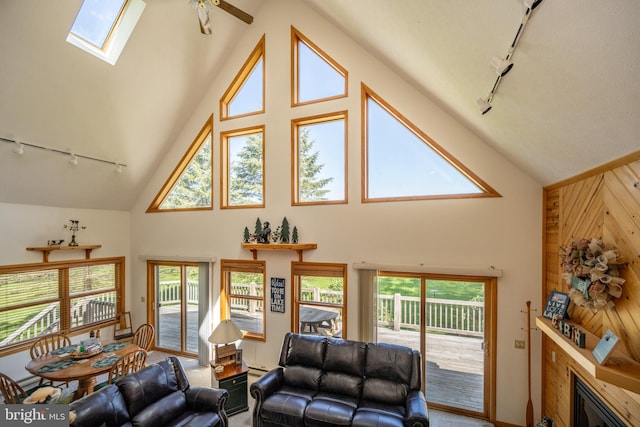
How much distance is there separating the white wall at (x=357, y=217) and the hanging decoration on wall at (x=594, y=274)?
63.6 inches

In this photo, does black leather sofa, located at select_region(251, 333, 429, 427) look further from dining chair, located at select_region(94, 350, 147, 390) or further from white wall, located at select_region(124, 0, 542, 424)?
dining chair, located at select_region(94, 350, 147, 390)

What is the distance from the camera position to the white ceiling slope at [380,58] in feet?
5.45

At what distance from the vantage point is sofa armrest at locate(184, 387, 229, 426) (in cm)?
356

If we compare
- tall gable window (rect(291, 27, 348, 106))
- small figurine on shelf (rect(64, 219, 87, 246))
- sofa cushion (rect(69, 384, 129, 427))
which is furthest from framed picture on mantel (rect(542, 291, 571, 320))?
small figurine on shelf (rect(64, 219, 87, 246))

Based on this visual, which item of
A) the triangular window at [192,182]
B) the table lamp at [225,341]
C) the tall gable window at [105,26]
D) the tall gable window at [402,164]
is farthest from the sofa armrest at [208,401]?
the tall gable window at [105,26]

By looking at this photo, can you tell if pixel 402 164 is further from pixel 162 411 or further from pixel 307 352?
pixel 162 411

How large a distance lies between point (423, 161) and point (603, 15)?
3.34 m

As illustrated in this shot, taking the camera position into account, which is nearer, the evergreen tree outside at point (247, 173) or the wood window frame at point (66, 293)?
the wood window frame at point (66, 293)

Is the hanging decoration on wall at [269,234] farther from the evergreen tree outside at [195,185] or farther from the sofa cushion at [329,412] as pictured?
the sofa cushion at [329,412]

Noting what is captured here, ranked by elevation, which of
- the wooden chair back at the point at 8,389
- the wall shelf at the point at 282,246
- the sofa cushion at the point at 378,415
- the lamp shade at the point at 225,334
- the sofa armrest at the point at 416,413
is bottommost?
the sofa cushion at the point at 378,415

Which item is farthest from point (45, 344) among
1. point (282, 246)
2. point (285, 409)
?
point (285, 409)

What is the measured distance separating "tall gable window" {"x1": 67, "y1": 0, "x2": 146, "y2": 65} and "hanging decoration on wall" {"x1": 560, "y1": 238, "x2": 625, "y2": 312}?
240 inches

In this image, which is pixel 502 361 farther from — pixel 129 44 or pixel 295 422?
pixel 129 44

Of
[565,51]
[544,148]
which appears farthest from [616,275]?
[565,51]
